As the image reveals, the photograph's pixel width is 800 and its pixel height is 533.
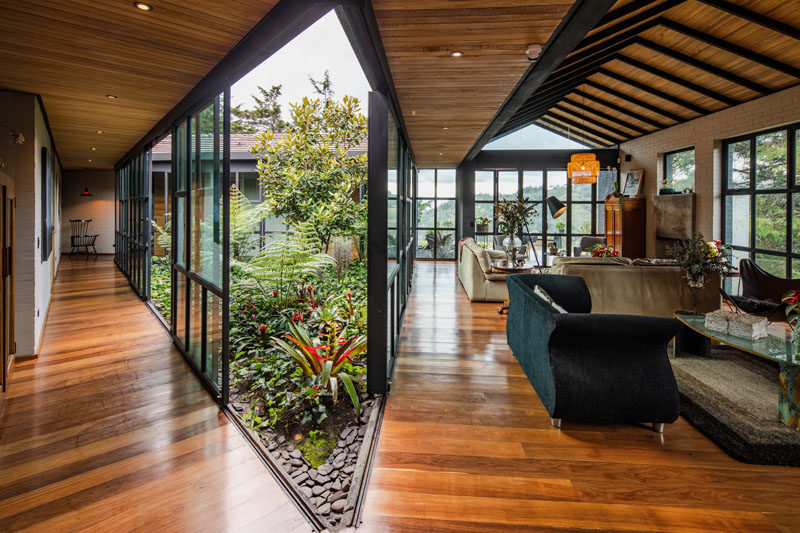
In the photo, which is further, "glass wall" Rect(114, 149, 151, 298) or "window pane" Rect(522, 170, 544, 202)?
"window pane" Rect(522, 170, 544, 202)

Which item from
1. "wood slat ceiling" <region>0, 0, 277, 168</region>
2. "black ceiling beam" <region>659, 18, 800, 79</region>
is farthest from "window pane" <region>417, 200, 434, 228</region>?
"wood slat ceiling" <region>0, 0, 277, 168</region>

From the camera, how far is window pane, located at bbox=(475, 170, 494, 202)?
11.6 m

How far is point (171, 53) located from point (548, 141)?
1019cm

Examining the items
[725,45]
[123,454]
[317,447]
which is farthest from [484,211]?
[123,454]

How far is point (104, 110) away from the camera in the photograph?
4750 mm

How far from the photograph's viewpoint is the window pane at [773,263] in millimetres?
6254

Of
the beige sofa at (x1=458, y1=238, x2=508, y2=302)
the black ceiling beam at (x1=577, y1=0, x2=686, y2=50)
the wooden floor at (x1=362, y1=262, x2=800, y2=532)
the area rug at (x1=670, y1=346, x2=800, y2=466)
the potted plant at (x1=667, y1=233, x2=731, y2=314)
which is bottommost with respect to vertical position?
the wooden floor at (x1=362, y1=262, x2=800, y2=532)

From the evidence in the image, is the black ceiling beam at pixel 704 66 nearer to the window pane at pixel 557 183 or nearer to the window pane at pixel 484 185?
the window pane at pixel 557 183

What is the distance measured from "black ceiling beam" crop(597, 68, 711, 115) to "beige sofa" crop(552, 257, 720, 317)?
3.84 metres

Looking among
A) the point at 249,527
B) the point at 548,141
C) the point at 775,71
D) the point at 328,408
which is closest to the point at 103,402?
the point at 328,408

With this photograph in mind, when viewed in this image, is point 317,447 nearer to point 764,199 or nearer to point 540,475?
point 540,475

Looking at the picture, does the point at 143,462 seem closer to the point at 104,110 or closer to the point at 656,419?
the point at 656,419

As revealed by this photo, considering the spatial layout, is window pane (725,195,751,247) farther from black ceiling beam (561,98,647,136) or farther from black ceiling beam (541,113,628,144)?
black ceiling beam (541,113,628,144)

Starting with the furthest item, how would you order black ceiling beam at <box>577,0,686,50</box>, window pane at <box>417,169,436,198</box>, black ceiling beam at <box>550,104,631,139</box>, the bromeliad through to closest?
window pane at <box>417,169,436,198</box>
black ceiling beam at <box>550,104,631,139</box>
black ceiling beam at <box>577,0,686,50</box>
the bromeliad
